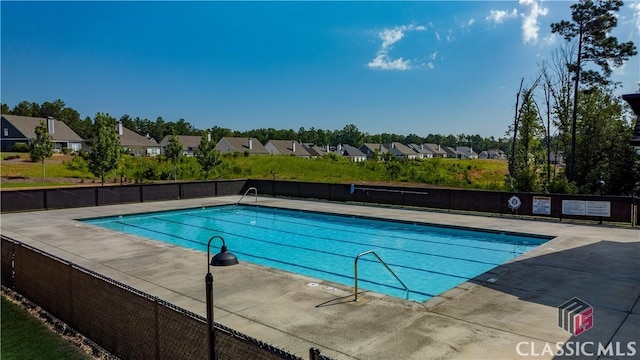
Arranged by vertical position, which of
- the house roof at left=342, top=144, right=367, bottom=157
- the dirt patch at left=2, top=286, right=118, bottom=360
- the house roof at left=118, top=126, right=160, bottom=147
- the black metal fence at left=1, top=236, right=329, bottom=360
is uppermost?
the house roof at left=118, top=126, right=160, bottom=147

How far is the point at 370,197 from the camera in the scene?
22.8 metres

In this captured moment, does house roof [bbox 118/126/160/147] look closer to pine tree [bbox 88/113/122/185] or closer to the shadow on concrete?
pine tree [bbox 88/113/122/185]

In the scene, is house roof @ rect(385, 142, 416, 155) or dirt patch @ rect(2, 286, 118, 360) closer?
dirt patch @ rect(2, 286, 118, 360)

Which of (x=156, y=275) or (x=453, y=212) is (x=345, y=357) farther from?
(x=453, y=212)

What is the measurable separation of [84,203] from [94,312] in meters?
17.6

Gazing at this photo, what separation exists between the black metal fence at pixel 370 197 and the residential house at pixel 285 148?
A: 60187 millimetres

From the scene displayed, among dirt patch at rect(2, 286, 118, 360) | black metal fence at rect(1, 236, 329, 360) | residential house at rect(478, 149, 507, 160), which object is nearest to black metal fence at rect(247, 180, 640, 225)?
black metal fence at rect(1, 236, 329, 360)

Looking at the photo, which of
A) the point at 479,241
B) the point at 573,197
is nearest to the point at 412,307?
the point at 479,241

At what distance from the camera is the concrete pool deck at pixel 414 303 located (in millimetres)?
5773

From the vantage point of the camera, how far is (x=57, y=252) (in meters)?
11.4

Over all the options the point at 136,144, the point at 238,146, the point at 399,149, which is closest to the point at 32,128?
the point at 136,144

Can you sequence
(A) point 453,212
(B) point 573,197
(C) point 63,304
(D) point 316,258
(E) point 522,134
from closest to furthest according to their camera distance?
(C) point 63,304
(D) point 316,258
(B) point 573,197
(A) point 453,212
(E) point 522,134

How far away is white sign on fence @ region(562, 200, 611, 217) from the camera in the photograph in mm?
15797

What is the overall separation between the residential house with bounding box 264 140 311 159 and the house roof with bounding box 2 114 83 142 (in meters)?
36.7
